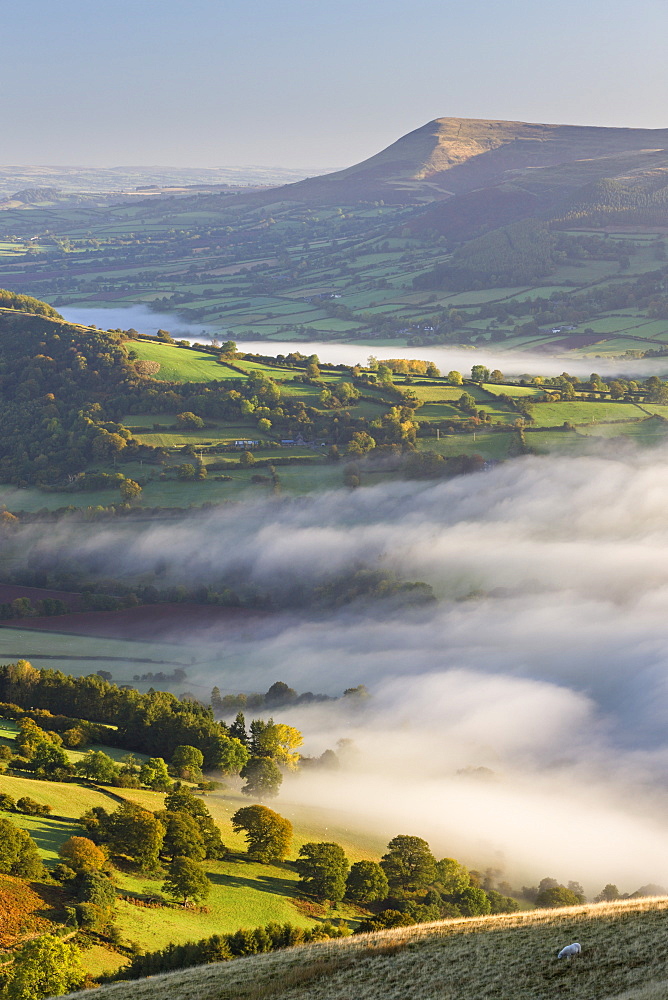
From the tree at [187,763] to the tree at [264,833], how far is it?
1397 centimetres

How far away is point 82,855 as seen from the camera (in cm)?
5103

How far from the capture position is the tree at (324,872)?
5606 cm

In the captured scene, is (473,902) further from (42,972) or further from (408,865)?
(42,972)

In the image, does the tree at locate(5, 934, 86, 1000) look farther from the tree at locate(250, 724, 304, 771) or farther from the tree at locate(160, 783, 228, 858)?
the tree at locate(250, 724, 304, 771)

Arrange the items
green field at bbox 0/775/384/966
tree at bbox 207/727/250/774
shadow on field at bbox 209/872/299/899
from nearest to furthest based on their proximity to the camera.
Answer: green field at bbox 0/775/384/966
shadow on field at bbox 209/872/299/899
tree at bbox 207/727/250/774

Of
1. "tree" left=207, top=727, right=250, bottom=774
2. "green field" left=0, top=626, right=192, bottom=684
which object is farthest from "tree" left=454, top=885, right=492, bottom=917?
"green field" left=0, top=626, right=192, bottom=684

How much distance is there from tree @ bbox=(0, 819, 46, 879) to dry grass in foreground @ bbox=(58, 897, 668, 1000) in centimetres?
1396

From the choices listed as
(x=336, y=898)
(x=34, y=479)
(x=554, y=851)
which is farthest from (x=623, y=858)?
(x=34, y=479)

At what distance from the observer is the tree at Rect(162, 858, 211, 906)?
2029 inches

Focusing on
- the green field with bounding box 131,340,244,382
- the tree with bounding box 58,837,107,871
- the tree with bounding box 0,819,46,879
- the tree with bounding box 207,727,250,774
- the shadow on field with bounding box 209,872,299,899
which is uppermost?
the green field with bounding box 131,340,244,382

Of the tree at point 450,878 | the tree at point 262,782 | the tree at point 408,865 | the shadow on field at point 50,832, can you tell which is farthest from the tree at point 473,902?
the shadow on field at point 50,832

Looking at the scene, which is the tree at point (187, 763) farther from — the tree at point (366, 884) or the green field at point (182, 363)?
the green field at point (182, 363)

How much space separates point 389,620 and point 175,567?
3059 cm

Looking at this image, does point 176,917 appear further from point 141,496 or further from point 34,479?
point 34,479
